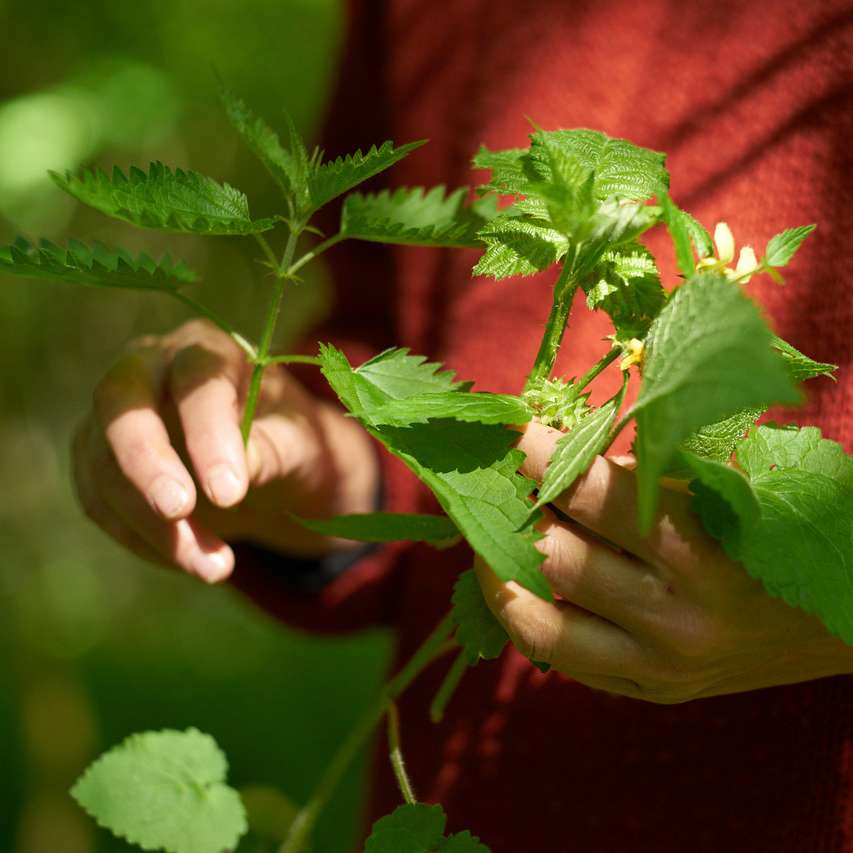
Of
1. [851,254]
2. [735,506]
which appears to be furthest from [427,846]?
[851,254]

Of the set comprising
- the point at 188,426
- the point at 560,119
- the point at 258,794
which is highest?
the point at 560,119

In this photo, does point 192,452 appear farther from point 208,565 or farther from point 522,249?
point 522,249

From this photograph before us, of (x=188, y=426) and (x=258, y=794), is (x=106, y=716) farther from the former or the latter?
(x=188, y=426)

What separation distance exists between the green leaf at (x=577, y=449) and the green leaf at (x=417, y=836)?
240 mm

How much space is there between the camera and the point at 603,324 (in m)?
0.84

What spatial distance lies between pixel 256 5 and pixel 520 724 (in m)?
2.44

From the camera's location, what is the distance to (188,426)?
23.4 inches

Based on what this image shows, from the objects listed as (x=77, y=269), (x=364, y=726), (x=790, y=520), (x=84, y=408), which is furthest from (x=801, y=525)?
(x=84, y=408)

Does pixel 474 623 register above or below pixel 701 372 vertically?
below

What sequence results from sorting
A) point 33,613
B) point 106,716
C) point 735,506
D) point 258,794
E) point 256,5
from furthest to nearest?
1. point 33,613
2. point 106,716
3. point 256,5
4. point 258,794
5. point 735,506

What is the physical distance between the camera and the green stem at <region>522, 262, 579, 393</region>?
397mm

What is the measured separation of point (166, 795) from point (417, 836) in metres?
0.24

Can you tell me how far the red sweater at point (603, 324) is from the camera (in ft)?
2.11

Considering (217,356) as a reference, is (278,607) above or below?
below
